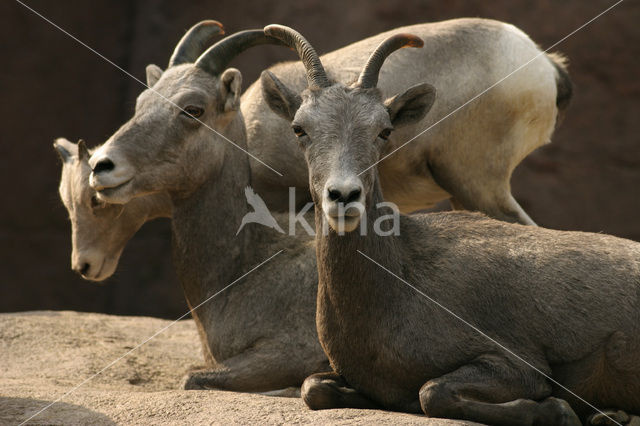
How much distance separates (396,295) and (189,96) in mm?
2413

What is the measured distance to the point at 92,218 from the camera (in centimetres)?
733

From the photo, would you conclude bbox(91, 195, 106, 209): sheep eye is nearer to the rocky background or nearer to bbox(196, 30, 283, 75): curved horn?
bbox(196, 30, 283, 75): curved horn

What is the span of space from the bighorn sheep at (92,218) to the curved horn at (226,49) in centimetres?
118

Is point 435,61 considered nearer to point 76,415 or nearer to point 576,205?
point 76,415

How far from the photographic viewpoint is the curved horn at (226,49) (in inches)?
272

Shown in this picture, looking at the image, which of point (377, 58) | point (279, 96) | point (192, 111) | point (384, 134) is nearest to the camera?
point (384, 134)

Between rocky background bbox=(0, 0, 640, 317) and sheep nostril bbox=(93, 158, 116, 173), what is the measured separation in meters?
5.55

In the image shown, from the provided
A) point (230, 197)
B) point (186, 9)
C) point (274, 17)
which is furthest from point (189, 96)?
point (186, 9)

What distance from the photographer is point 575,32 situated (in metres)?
12.0

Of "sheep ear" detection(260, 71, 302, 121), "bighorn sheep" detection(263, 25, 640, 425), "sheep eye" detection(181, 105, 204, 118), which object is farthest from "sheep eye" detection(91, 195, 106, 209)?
"bighorn sheep" detection(263, 25, 640, 425)

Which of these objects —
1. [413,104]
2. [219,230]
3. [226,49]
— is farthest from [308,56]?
[219,230]

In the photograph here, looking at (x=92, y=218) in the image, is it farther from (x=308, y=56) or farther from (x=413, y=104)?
→ (x=413, y=104)

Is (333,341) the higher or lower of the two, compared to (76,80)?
lower

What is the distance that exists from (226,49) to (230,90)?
343 millimetres
